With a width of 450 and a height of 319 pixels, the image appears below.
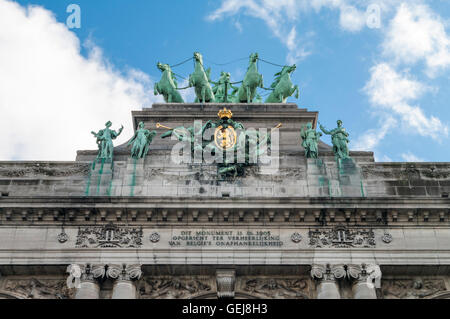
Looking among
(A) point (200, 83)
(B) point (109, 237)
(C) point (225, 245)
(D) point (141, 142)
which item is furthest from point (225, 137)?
(B) point (109, 237)

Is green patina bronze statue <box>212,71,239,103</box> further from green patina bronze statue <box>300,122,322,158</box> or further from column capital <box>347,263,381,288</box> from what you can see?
column capital <box>347,263,381,288</box>

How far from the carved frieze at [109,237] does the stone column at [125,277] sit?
2.52 feet

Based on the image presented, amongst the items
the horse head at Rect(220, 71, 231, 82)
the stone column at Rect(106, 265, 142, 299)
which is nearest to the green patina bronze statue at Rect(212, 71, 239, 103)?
the horse head at Rect(220, 71, 231, 82)

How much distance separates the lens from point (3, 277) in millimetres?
23953

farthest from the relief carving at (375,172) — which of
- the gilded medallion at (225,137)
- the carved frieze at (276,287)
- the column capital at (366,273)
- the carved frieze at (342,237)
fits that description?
the gilded medallion at (225,137)

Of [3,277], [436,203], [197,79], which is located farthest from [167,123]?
[436,203]

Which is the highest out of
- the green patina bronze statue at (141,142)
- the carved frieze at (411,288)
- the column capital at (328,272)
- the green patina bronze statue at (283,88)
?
the green patina bronze statue at (283,88)

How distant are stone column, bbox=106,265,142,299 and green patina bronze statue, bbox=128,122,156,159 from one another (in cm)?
464

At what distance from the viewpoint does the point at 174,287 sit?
23922 mm

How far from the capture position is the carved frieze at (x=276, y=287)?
77.8ft

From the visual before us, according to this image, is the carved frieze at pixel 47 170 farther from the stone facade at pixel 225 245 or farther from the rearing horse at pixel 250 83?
the rearing horse at pixel 250 83

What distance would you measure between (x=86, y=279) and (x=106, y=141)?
5.69 metres
